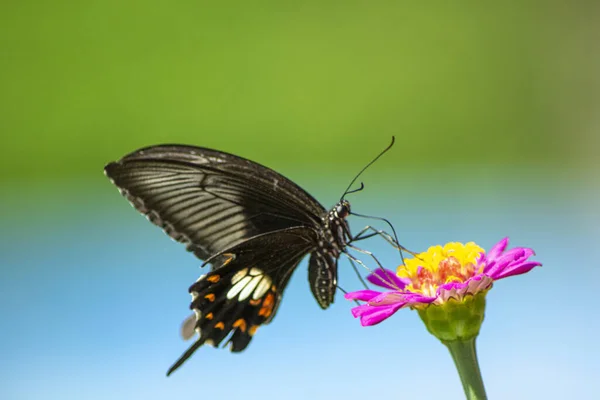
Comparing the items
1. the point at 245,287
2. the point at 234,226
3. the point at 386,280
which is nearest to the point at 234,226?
the point at 234,226

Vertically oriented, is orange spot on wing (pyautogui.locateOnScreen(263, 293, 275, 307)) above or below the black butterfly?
below

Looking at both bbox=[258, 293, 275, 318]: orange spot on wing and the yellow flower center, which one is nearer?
the yellow flower center

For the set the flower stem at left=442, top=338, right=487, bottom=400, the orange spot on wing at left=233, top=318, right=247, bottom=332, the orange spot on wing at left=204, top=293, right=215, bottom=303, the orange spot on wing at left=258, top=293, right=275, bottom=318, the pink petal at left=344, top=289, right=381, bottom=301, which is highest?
the orange spot on wing at left=258, top=293, right=275, bottom=318

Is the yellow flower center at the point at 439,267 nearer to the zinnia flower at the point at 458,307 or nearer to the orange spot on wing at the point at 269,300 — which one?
the zinnia flower at the point at 458,307

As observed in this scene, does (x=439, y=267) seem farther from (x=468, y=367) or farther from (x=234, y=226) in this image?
(x=234, y=226)

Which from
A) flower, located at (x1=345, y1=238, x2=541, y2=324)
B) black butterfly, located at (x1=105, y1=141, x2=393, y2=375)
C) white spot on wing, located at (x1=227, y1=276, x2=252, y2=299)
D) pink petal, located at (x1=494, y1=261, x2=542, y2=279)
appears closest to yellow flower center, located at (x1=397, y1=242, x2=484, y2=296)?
flower, located at (x1=345, y1=238, x2=541, y2=324)

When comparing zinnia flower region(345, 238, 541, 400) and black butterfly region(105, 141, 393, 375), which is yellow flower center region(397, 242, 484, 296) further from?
black butterfly region(105, 141, 393, 375)

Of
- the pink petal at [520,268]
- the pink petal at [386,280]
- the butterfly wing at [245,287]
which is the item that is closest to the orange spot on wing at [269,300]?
the butterfly wing at [245,287]

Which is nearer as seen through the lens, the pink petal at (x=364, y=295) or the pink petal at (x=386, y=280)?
the pink petal at (x=364, y=295)
